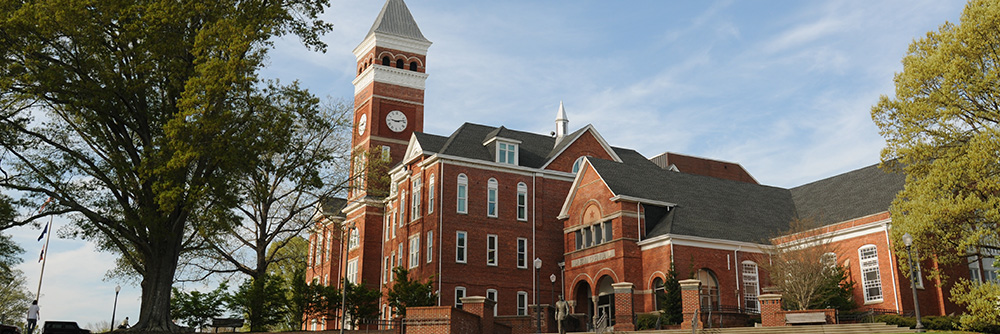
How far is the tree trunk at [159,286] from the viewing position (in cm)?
2762

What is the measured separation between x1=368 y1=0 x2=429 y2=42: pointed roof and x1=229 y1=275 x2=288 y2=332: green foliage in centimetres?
3066

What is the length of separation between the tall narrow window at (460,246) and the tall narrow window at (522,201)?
3840 millimetres

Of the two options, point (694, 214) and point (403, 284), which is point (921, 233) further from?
point (403, 284)

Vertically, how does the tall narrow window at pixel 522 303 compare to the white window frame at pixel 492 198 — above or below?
below

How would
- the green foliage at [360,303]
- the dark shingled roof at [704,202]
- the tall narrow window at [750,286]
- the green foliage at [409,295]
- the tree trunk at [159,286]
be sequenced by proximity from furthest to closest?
the dark shingled roof at [704,202] → the tall narrow window at [750,286] → the green foliage at [360,303] → the green foliage at [409,295] → the tree trunk at [159,286]

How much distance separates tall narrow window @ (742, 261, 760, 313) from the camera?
40781 mm

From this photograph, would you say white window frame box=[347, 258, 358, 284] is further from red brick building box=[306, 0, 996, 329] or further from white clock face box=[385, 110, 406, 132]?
white clock face box=[385, 110, 406, 132]

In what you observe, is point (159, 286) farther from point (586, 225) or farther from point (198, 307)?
point (586, 225)

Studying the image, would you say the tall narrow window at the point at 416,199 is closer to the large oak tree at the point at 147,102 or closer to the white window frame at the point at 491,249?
the white window frame at the point at 491,249

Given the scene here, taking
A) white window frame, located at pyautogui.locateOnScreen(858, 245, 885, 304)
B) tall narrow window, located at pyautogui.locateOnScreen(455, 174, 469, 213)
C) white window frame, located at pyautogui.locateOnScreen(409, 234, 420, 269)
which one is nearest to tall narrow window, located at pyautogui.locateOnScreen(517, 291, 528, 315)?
tall narrow window, located at pyautogui.locateOnScreen(455, 174, 469, 213)

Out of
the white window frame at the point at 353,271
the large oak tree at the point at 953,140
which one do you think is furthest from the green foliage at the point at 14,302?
the large oak tree at the point at 953,140

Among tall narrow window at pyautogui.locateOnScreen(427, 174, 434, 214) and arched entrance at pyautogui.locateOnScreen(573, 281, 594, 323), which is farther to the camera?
tall narrow window at pyautogui.locateOnScreen(427, 174, 434, 214)

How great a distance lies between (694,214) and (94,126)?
28054 mm

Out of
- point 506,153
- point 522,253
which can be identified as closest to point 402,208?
point 506,153
